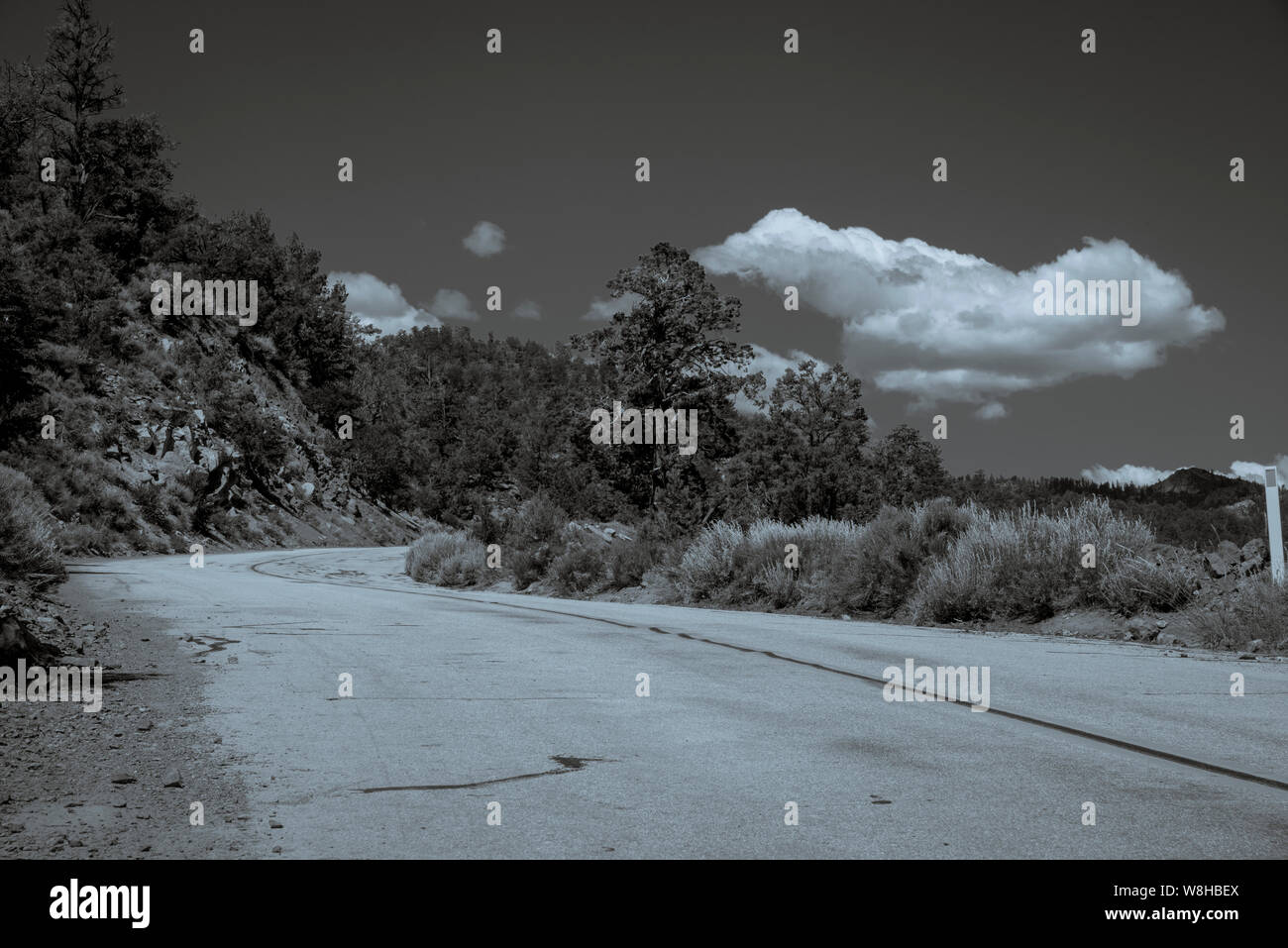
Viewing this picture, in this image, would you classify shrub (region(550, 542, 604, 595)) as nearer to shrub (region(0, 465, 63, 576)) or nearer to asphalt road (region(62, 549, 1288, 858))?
shrub (region(0, 465, 63, 576))

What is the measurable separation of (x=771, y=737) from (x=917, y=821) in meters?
1.96

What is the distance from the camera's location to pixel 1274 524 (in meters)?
13.5

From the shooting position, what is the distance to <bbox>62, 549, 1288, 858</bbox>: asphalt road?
446cm

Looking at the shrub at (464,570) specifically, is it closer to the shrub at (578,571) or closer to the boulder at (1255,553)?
the shrub at (578,571)

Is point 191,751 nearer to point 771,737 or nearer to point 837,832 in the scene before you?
point 771,737

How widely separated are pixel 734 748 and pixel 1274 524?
10451 mm

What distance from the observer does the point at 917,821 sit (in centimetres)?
462

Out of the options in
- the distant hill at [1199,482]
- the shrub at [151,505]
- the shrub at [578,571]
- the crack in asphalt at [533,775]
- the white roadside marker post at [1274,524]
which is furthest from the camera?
the shrub at [151,505]

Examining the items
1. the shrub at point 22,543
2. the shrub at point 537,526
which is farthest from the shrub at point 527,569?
the shrub at point 22,543

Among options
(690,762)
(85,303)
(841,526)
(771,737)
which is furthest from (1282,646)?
(85,303)

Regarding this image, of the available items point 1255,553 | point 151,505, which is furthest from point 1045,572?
point 151,505

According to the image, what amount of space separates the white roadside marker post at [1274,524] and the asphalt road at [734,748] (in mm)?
2434

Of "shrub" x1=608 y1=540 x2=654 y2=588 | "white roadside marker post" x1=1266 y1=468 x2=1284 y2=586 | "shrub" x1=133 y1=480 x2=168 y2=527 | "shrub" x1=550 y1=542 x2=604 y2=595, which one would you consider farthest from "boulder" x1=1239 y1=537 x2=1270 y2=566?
"shrub" x1=133 y1=480 x2=168 y2=527

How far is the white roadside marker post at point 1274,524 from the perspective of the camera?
13.4m
